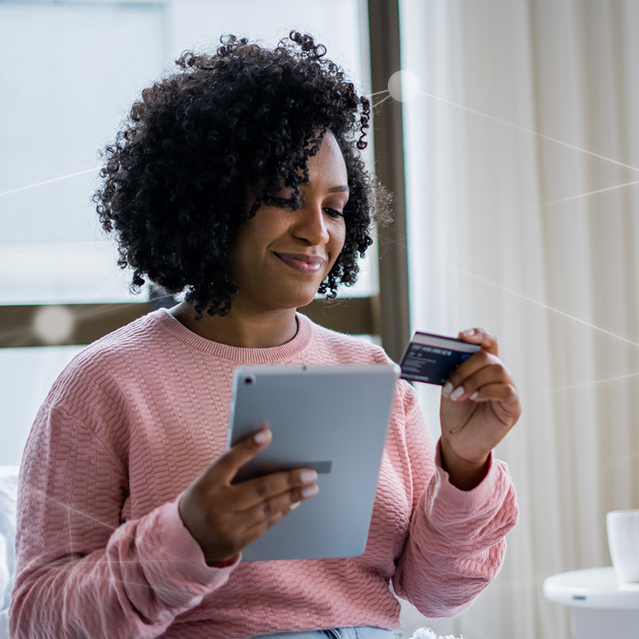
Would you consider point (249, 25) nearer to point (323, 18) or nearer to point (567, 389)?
point (323, 18)

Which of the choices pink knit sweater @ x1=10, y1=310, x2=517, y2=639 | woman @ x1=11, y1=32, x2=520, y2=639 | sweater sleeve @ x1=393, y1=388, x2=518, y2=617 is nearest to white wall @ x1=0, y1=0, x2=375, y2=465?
woman @ x1=11, y1=32, x2=520, y2=639

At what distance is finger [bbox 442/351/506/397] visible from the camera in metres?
0.82

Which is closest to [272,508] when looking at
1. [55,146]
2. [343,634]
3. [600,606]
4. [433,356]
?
[433,356]

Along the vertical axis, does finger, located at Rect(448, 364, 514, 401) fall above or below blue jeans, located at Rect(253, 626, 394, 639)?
above

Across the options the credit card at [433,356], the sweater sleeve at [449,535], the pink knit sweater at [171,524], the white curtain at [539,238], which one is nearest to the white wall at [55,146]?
the white curtain at [539,238]

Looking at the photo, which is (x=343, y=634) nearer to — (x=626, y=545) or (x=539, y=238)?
(x=626, y=545)

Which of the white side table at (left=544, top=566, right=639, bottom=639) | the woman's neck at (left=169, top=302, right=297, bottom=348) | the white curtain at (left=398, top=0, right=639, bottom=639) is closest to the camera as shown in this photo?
the woman's neck at (left=169, top=302, right=297, bottom=348)

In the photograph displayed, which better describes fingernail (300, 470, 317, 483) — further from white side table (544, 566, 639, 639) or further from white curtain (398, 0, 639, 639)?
white curtain (398, 0, 639, 639)

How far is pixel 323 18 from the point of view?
1.95m

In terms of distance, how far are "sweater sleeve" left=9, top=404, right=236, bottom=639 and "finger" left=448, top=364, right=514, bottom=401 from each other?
32cm

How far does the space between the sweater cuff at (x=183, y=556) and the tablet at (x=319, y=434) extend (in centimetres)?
7

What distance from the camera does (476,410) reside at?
0.88 metres

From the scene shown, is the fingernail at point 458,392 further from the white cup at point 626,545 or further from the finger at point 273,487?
the white cup at point 626,545

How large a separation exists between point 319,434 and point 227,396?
317 millimetres
